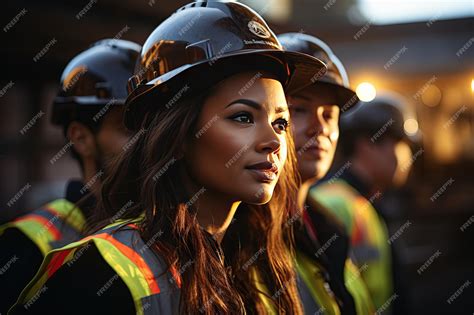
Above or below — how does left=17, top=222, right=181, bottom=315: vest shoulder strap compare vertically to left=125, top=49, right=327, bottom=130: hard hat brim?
below

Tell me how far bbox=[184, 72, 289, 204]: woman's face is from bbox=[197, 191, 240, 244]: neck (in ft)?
0.20

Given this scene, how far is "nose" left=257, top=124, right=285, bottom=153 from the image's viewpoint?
228 cm

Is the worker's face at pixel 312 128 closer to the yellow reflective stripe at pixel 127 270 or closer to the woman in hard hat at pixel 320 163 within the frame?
the woman in hard hat at pixel 320 163

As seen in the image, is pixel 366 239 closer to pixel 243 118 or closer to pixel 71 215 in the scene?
pixel 71 215

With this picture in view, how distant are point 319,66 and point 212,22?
0.52 metres

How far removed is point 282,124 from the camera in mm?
2410

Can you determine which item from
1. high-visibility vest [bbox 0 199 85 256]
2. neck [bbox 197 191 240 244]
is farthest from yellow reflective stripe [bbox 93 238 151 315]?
high-visibility vest [bbox 0 199 85 256]

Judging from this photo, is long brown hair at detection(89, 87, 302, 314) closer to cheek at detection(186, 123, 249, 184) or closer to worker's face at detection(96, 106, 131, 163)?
cheek at detection(186, 123, 249, 184)

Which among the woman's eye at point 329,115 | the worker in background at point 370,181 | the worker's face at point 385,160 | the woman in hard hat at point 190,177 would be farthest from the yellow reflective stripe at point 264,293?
the worker's face at point 385,160

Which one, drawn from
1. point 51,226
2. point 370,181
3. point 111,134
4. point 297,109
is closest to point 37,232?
point 51,226

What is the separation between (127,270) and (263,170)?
589 millimetres

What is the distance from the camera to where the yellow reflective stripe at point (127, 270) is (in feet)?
6.37

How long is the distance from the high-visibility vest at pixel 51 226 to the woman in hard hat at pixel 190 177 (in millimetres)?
644

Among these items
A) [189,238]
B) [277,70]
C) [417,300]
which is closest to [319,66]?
[277,70]
